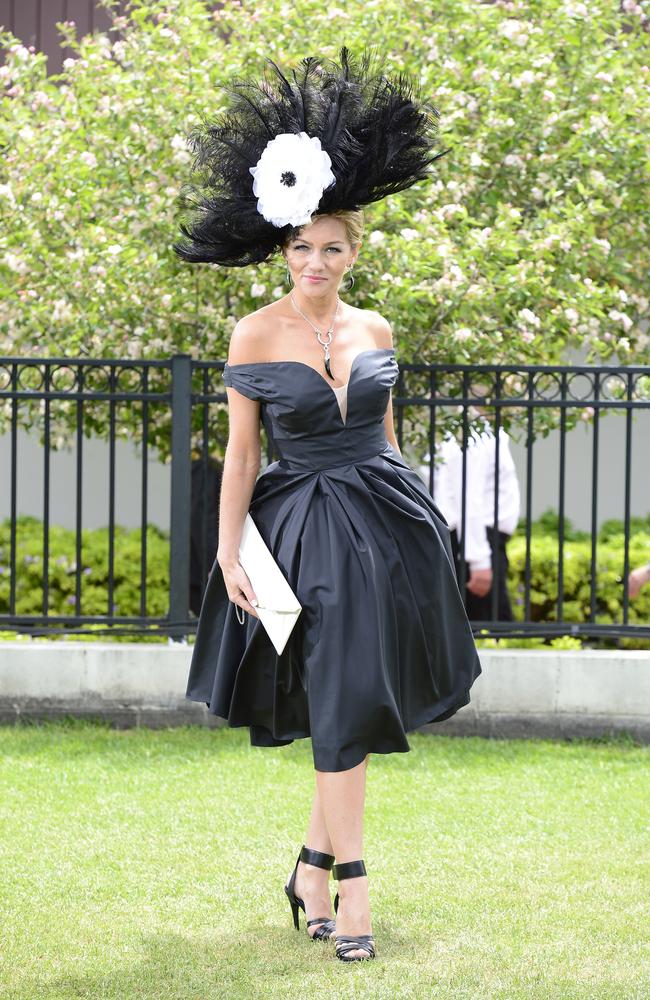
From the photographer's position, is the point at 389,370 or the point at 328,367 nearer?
the point at 328,367

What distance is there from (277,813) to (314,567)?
1632mm

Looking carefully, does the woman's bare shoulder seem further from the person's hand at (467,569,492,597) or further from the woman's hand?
the person's hand at (467,569,492,597)

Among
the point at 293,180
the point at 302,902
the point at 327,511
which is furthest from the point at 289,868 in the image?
the point at 293,180

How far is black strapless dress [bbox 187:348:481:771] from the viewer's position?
3.66m

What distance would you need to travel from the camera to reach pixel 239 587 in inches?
151

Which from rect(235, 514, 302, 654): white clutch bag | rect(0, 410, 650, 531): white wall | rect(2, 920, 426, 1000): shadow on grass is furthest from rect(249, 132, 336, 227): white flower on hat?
rect(0, 410, 650, 531): white wall

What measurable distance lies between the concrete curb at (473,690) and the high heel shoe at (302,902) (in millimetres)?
2390

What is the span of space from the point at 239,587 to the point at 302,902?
882 millimetres

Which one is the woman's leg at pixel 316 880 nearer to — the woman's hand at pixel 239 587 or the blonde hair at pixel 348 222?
the woman's hand at pixel 239 587

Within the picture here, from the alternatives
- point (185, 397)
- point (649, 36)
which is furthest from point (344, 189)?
point (649, 36)

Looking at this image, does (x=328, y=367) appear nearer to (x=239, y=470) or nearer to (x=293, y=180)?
(x=239, y=470)

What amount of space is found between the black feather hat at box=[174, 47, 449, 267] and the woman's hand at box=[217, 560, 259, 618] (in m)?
0.88

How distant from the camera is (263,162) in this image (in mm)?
3812

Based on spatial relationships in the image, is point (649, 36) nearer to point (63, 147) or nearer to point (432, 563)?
point (63, 147)
